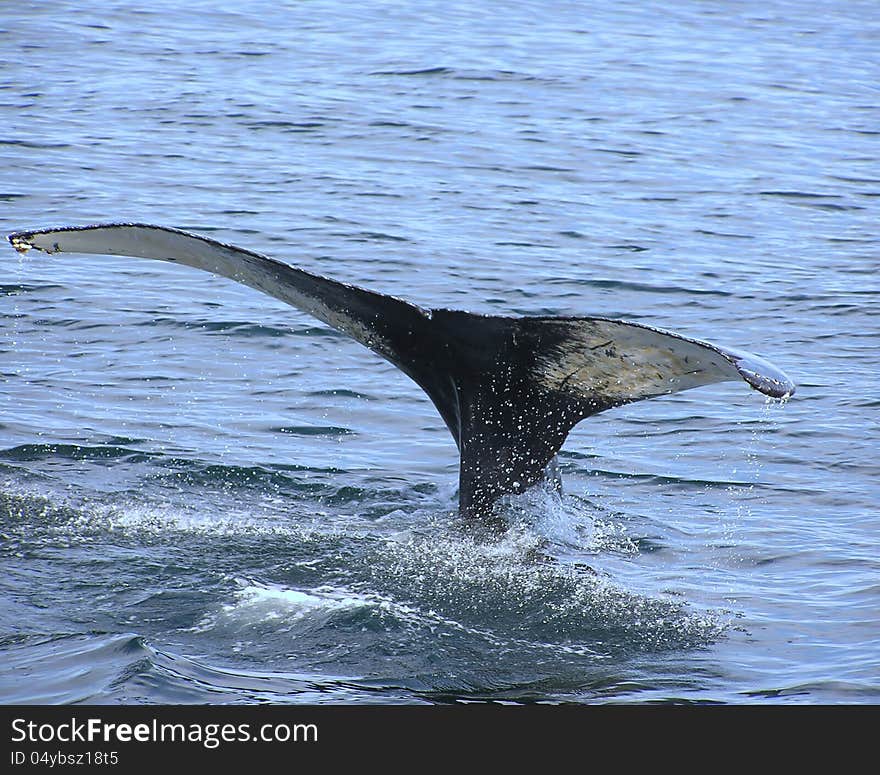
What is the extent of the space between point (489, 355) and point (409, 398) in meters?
4.05

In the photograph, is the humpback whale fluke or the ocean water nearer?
the humpback whale fluke

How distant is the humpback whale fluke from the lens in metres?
5.40

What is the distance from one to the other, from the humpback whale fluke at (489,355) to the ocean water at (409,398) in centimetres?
33

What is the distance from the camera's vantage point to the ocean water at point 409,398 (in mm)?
5715

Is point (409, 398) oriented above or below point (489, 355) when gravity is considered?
below

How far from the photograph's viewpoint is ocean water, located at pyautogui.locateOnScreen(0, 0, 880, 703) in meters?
5.71

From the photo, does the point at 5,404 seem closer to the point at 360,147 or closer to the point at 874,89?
the point at 360,147

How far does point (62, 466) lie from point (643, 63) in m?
19.3

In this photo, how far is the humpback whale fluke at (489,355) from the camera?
5398 millimetres

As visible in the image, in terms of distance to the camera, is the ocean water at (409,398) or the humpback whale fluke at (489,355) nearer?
the humpback whale fluke at (489,355)

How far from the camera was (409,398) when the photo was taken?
10.0 metres

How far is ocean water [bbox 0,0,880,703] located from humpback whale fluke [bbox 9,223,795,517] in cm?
33

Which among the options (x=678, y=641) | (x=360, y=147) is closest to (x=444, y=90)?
(x=360, y=147)

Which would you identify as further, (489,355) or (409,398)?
(409,398)
